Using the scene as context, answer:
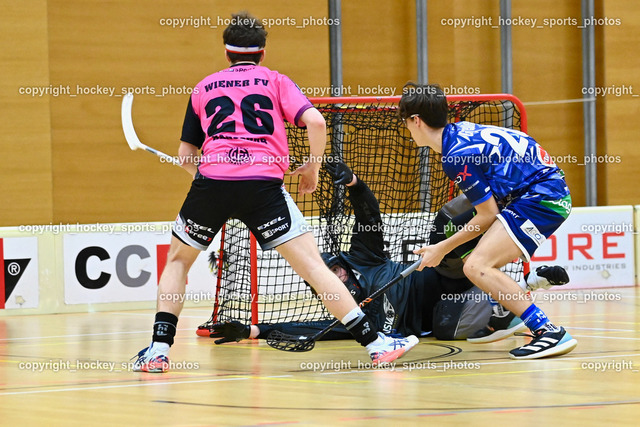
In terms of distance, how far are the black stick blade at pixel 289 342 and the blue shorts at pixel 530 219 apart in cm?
120

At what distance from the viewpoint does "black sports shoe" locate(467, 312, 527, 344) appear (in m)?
5.82

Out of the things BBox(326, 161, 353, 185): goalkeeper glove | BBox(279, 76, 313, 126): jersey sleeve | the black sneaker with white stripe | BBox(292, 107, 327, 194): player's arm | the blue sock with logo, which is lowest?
the black sneaker with white stripe

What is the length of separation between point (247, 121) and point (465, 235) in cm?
119

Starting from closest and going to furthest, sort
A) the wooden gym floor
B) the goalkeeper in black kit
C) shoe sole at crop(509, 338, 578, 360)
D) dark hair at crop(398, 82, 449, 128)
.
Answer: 1. the wooden gym floor
2. shoe sole at crop(509, 338, 578, 360)
3. dark hair at crop(398, 82, 449, 128)
4. the goalkeeper in black kit

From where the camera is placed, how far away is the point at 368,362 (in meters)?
5.09

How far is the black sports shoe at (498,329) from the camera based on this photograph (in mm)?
5820

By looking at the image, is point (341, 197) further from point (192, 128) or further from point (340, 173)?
point (192, 128)

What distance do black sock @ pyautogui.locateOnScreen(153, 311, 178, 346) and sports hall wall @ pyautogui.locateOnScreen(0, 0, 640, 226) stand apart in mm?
5272

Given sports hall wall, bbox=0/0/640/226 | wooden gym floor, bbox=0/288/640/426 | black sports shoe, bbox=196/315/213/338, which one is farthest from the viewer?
sports hall wall, bbox=0/0/640/226

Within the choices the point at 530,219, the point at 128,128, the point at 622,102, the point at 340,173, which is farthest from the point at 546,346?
the point at 622,102

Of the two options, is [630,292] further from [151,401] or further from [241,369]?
[151,401]

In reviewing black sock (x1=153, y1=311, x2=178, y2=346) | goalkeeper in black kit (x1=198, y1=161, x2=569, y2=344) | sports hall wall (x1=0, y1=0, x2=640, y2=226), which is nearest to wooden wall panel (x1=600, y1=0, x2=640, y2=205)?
sports hall wall (x1=0, y1=0, x2=640, y2=226)

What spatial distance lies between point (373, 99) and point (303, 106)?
1.77 m

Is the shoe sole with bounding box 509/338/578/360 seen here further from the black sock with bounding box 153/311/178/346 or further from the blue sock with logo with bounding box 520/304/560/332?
the black sock with bounding box 153/311/178/346
